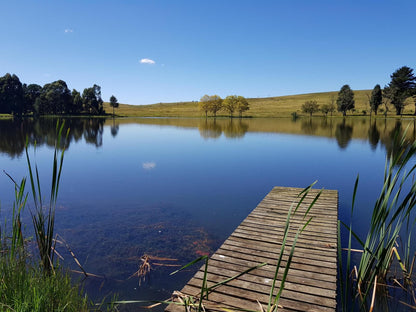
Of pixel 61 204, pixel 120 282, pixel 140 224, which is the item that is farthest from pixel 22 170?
pixel 120 282

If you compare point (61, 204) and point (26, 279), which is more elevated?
point (26, 279)

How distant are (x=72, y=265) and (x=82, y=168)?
462 inches

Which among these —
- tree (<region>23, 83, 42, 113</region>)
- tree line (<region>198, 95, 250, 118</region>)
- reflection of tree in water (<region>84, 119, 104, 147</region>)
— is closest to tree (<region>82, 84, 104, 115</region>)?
tree (<region>23, 83, 42, 113</region>)

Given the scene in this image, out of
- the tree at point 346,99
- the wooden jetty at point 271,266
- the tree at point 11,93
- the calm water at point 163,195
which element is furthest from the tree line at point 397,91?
the tree at point 11,93

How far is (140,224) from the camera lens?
28.6 feet

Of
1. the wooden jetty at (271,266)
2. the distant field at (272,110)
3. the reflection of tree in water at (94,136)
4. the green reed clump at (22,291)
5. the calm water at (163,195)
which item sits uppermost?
the distant field at (272,110)

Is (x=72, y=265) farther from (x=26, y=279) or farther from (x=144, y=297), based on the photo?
(x=26, y=279)

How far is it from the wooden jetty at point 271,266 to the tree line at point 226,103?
91.6 meters

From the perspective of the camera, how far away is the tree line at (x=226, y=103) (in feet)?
320

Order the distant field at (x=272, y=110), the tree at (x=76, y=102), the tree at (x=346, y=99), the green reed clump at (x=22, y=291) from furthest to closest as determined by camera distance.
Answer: the distant field at (x=272, y=110), the tree at (x=76, y=102), the tree at (x=346, y=99), the green reed clump at (x=22, y=291)

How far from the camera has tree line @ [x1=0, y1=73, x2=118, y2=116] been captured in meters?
79.6

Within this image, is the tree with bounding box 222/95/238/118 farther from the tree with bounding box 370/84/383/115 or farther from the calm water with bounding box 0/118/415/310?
the calm water with bounding box 0/118/415/310

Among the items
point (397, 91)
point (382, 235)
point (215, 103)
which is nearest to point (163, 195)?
point (382, 235)

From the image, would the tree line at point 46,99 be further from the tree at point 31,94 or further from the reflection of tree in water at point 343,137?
the reflection of tree in water at point 343,137
